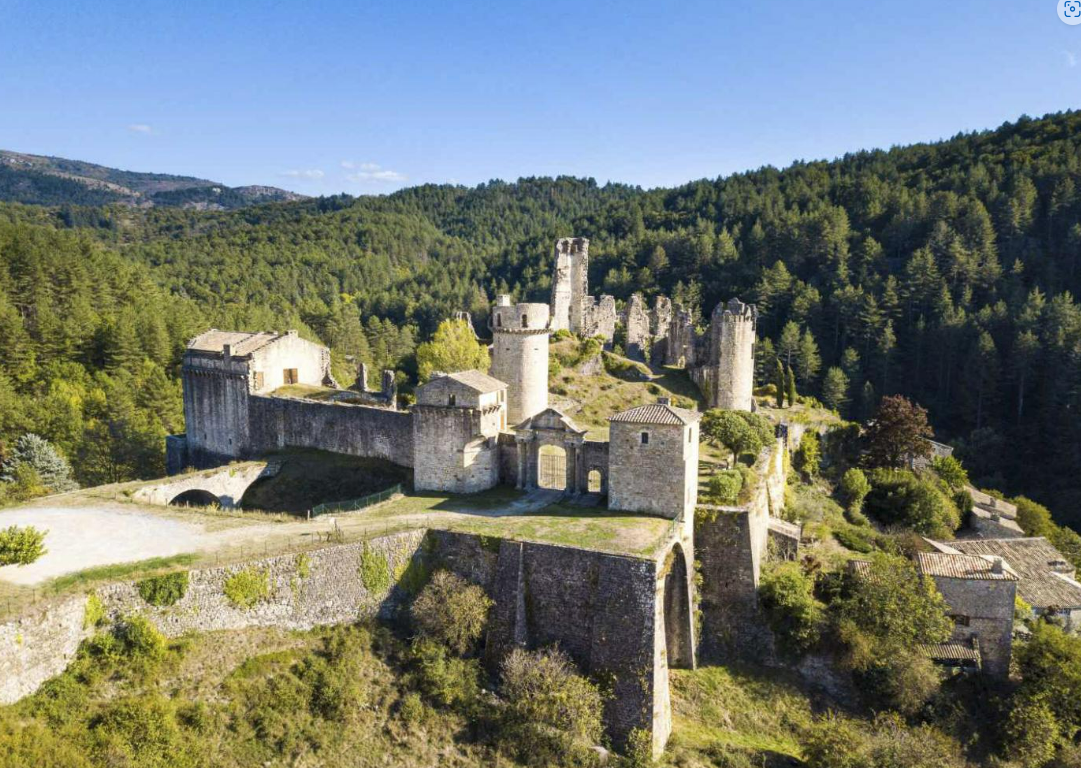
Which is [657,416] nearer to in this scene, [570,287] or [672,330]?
[672,330]

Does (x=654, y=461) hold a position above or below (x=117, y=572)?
above

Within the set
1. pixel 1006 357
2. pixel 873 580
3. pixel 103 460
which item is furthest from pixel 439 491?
pixel 1006 357

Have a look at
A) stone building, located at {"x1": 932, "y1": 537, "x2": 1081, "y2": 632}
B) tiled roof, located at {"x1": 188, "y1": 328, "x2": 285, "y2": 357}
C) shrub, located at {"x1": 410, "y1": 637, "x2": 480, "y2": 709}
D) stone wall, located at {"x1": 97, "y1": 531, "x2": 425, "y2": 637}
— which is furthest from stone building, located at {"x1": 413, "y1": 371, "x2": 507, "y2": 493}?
stone building, located at {"x1": 932, "y1": 537, "x2": 1081, "y2": 632}

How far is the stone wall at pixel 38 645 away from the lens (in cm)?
1490

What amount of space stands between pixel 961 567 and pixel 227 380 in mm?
33884

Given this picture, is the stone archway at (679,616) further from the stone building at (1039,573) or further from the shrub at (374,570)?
the stone building at (1039,573)

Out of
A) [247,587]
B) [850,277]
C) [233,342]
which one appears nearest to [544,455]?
[247,587]

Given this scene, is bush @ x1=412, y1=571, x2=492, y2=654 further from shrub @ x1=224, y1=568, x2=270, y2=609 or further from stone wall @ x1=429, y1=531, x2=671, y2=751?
shrub @ x1=224, y1=568, x2=270, y2=609

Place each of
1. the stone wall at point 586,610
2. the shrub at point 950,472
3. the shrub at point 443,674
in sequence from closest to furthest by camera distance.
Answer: the shrub at point 443,674
the stone wall at point 586,610
the shrub at point 950,472

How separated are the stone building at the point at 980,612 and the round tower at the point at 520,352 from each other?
16.4 m

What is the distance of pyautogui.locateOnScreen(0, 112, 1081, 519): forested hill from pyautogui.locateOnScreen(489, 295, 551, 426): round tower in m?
35.0

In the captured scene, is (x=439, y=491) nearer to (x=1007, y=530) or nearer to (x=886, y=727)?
(x=886, y=727)

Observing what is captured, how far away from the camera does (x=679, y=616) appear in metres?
22.9

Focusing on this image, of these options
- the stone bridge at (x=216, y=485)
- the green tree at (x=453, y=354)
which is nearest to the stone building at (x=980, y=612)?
the stone bridge at (x=216, y=485)
